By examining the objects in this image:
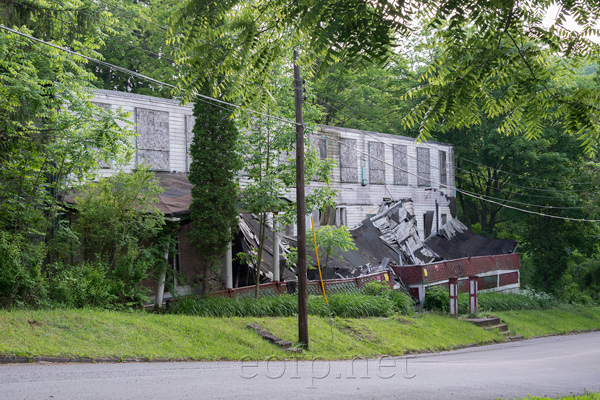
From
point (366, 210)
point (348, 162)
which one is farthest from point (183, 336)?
point (366, 210)

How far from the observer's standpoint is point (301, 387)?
27.3 ft

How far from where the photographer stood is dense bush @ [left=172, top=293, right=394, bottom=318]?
14849 mm

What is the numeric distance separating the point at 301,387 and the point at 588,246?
29.6 meters

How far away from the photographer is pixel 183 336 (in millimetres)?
12180

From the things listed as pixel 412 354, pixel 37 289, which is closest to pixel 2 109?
pixel 37 289

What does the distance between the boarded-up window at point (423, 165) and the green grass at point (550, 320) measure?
885cm

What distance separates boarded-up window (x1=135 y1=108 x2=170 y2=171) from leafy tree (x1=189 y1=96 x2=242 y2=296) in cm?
386

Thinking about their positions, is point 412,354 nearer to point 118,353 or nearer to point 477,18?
point 118,353

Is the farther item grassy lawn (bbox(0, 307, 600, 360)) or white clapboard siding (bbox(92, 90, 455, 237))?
white clapboard siding (bbox(92, 90, 455, 237))

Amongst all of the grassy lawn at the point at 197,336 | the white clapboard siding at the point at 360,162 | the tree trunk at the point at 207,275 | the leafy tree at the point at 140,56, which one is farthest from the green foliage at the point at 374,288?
the leafy tree at the point at 140,56

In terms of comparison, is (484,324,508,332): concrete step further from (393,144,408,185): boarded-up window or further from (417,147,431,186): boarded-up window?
(417,147,431,186): boarded-up window

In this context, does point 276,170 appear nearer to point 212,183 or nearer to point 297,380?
point 212,183

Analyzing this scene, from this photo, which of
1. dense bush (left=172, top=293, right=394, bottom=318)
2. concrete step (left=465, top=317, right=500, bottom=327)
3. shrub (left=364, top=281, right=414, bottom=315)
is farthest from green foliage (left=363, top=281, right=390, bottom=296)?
concrete step (left=465, top=317, right=500, bottom=327)

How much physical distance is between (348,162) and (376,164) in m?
2.16
